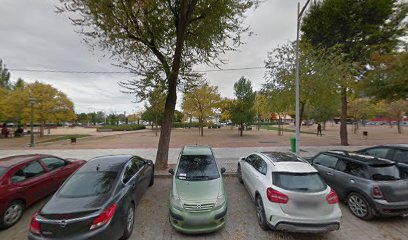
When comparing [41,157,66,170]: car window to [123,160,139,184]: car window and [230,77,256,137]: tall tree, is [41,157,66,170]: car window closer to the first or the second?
[123,160,139,184]: car window

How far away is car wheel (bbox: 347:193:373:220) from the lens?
454cm

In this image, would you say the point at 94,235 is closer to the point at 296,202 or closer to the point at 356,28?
the point at 296,202

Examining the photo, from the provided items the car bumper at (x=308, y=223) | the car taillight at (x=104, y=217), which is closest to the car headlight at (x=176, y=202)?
the car taillight at (x=104, y=217)

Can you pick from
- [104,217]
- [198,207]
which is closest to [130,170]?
[104,217]

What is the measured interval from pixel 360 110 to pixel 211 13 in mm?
33177

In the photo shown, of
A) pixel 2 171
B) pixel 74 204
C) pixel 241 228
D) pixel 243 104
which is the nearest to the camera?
pixel 74 204

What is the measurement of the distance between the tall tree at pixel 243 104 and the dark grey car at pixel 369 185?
1904 centimetres

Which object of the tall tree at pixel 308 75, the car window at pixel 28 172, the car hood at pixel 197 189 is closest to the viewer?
the car hood at pixel 197 189

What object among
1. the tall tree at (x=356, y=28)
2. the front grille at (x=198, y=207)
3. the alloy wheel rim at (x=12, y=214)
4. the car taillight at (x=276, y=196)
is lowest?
the alloy wheel rim at (x=12, y=214)

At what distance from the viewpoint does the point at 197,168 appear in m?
5.36

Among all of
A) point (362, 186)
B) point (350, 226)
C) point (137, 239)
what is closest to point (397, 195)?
point (362, 186)

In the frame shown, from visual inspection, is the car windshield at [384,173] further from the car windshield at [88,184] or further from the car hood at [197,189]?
the car windshield at [88,184]

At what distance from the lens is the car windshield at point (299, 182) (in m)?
3.95

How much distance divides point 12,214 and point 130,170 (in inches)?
114
